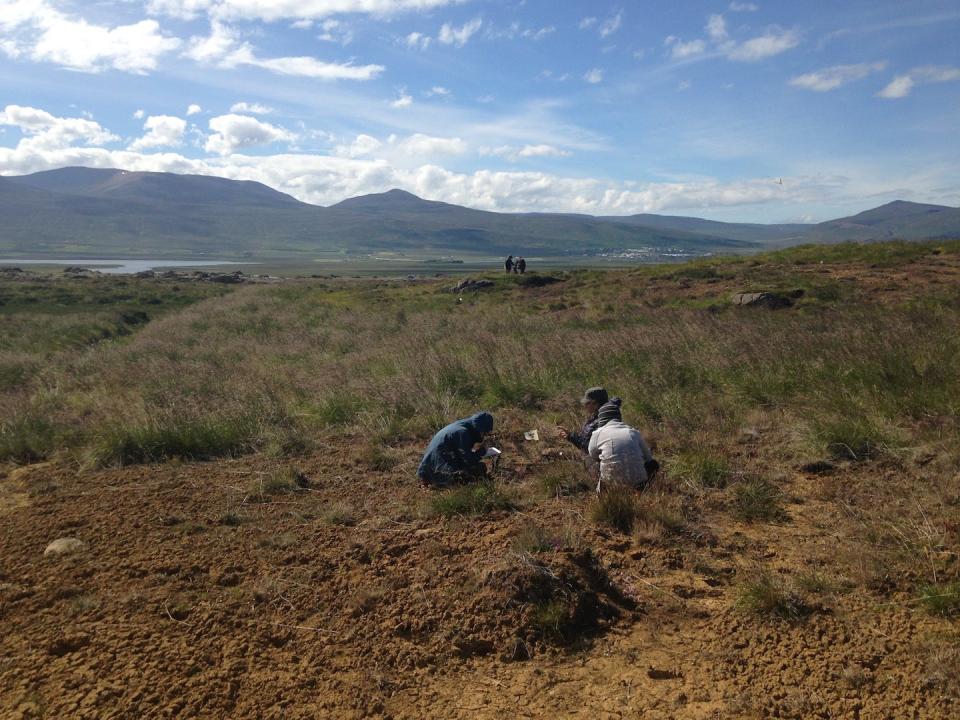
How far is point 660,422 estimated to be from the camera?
6941 millimetres

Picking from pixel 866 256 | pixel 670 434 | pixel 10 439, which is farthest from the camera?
pixel 866 256

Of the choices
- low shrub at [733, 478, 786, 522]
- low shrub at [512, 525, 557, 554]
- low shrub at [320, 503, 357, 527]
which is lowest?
low shrub at [320, 503, 357, 527]

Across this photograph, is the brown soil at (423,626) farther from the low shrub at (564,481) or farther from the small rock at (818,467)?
the small rock at (818,467)

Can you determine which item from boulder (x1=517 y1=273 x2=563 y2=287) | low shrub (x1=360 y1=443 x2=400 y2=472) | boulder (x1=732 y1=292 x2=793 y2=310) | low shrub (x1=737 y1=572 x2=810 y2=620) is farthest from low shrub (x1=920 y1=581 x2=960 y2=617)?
boulder (x1=517 y1=273 x2=563 y2=287)

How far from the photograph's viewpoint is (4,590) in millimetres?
3867

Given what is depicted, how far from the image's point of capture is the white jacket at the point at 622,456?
5.01 meters

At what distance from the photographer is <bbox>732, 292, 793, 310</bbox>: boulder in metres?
14.4

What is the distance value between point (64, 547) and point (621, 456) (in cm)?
440

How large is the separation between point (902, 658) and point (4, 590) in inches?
208

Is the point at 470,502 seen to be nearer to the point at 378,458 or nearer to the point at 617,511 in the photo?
the point at 617,511

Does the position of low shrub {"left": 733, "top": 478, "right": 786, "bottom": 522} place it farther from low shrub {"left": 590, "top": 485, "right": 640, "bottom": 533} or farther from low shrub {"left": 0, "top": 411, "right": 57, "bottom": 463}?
low shrub {"left": 0, "top": 411, "right": 57, "bottom": 463}

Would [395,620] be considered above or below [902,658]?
below

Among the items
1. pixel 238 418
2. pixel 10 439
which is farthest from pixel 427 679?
pixel 10 439

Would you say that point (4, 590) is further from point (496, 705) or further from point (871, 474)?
point (871, 474)
